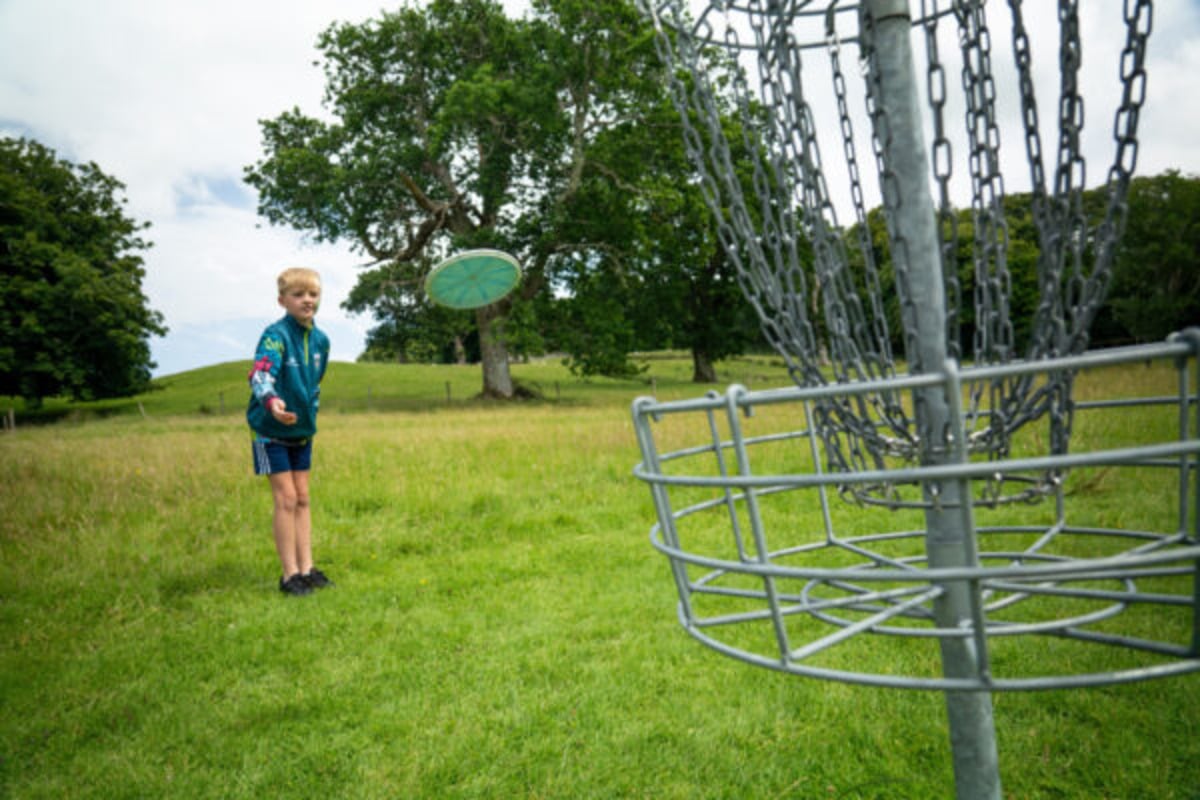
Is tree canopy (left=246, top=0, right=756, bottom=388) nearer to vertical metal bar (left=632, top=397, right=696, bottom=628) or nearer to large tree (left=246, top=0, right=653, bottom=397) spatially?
large tree (left=246, top=0, right=653, bottom=397)

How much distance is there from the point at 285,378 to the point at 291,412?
9.5 inches

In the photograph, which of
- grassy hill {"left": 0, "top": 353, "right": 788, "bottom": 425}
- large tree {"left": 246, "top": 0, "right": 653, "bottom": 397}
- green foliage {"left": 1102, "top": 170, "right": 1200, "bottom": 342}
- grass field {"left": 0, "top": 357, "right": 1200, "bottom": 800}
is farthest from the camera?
green foliage {"left": 1102, "top": 170, "right": 1200, "bottom": 342}

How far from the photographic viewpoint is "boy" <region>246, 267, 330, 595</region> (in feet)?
16.3

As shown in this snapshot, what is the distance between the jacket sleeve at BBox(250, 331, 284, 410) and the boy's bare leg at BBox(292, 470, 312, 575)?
0.59 metres

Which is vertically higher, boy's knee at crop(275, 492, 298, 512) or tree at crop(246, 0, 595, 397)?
tree at crop(246, 0, 595, 397)

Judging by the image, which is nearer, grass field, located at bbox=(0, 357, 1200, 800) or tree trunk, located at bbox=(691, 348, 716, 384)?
grass field, located at bbox=(0, 357, 1200, 800)

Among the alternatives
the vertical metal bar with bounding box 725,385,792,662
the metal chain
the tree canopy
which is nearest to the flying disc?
the tree canopy

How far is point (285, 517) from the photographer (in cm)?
507

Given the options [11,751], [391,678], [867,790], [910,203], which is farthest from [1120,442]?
[11,751]

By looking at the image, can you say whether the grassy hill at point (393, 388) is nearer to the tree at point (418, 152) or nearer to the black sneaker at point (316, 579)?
the tree at point (418, 152)

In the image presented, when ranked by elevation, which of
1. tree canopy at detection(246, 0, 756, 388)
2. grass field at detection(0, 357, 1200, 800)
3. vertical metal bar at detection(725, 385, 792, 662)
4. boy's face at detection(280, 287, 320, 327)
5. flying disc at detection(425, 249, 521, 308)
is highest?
tree canopy at detection(246, 0, 756, 388)

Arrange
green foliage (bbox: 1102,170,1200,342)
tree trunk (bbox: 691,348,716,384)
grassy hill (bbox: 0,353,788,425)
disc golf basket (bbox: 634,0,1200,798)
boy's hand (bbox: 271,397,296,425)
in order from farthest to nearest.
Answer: tree trunk (bbox: 691,348,716,384) → green foliage (bbox: 1102,170,1200,342) → grassy hill (bbox: 0,353,788,425) → boy's hand (bbox: 271,397,296,425) → disc golf basket (bbox: 634,0,1200,798)

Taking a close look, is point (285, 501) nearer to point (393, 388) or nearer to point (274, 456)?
point (274, 456)

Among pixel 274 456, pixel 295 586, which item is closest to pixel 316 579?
pixel 295 586
